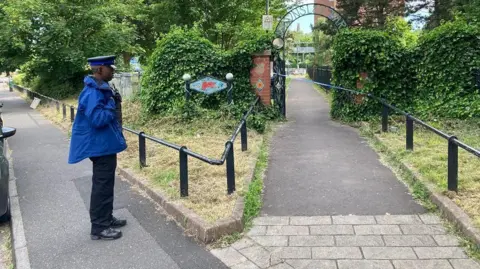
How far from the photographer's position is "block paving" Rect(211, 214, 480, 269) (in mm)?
3953

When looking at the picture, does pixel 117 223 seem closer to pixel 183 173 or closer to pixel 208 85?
pixel 183 173

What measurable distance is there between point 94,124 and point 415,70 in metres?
8.85

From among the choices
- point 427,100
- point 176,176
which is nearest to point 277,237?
point 176,176

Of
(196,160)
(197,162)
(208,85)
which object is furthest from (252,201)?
(208,85)

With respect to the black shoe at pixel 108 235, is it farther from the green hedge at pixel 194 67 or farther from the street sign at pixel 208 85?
the green hedge at pixel 194 67

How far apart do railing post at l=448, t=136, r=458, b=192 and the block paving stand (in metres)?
0.56

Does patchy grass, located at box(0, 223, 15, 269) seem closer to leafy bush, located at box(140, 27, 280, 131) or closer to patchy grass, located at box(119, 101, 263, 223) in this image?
patchy grass, located at box(119, 101, 263, 223)

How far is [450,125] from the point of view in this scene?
9.79m

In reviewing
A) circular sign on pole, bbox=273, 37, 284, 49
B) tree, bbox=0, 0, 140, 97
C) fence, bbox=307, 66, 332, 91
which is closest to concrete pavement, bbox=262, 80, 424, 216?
circular sign on pole, bbox=273, 37, 284, 49

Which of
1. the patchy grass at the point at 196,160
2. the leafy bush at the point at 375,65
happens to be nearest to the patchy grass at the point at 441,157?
the leafy bush at the point at 375,65

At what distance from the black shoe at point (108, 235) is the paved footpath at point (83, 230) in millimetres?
58

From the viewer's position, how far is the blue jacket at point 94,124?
4371 millimetres

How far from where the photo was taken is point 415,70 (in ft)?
36.2

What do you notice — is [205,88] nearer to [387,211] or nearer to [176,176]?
[176,176]
